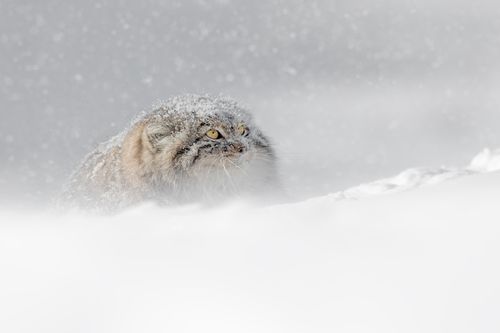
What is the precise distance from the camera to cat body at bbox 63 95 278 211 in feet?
29.8

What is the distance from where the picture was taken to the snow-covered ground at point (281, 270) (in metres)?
4.37

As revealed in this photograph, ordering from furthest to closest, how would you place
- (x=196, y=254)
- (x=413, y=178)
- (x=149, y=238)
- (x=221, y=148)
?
1. (x=221, y=148)
2. (x=413, y=178)
3. (x=149, y=238)
4. (x=196, y=254)

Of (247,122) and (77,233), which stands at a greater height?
(247,122)

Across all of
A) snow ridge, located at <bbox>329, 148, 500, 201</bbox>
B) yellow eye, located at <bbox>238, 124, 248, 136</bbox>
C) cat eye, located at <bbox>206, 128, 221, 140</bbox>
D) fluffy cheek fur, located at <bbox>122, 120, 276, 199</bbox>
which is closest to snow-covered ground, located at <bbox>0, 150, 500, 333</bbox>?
snow ridge, located at <bbox>329, 148, 500, 201</bbox>

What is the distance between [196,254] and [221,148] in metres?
3.80

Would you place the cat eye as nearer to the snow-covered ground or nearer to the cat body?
the cat body

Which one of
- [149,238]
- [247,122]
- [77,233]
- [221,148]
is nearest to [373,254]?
[149,238]

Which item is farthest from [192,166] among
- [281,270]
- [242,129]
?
[281,270]

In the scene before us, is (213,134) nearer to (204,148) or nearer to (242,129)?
(204,148)

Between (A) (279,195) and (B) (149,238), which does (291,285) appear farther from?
(A) (279,195)

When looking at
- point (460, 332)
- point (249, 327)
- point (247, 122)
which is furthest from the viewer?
point (247, 122)

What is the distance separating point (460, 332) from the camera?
13.4 ft

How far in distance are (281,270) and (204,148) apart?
171 inches

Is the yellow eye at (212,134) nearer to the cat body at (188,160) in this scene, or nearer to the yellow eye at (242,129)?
the cat body at (188,160)
